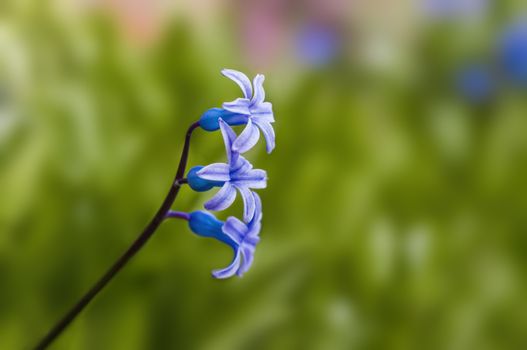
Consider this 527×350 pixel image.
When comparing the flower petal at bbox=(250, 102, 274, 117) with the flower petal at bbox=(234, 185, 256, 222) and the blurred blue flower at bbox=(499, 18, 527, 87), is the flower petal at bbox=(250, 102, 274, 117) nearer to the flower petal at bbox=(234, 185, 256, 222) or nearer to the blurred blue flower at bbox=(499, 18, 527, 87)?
the flower petal at bbox=(234, 185, 256, 222)

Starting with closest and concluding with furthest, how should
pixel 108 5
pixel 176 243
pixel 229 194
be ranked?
pixel 229 194
pixel 176 243
pixel 108 5

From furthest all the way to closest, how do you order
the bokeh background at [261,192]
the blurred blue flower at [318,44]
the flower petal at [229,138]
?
the blurred blue flower at [318,44]
the bokeh background at [261,192]
the flower petal at [229,138]

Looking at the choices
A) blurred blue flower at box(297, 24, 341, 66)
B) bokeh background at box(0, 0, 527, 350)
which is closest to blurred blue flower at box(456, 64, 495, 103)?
bokeh background at box(0, 0, 527, 350)

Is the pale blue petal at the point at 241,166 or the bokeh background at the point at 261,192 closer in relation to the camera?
the pale blue petal at the point at 241,166

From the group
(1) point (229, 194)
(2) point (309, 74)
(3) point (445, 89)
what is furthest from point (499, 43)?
(1) point (229, 194)

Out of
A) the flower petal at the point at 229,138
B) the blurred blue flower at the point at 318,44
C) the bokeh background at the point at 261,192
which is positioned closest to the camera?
the flower petal at the point at 229,138

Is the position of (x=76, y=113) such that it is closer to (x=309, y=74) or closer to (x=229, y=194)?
(x=309, y=74)

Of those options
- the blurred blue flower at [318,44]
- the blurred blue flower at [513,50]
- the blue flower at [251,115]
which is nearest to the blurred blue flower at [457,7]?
the blurred blue flower at [513,50]

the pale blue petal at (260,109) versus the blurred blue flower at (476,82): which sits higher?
the blurred blue flower at (476,82)

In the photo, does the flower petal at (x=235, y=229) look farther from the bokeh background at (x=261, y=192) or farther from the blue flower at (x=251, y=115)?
the bokeh background at (x=261, y=192)
